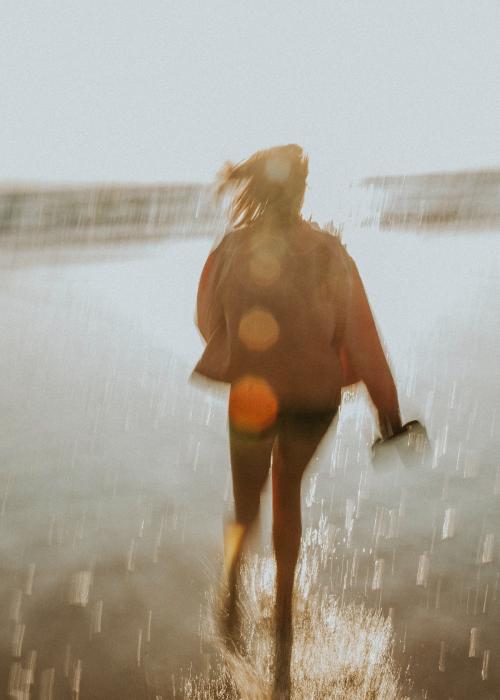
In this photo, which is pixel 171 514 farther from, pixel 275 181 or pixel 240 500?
pixel 275 181

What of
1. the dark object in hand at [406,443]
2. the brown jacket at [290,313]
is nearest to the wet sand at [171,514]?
the dark object in hand at [406,443]

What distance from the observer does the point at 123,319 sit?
7938 mm

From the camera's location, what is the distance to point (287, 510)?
8.23 ft

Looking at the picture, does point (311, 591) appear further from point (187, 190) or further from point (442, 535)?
point (187, 190)

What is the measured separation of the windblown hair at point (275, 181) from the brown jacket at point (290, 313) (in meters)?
0.07

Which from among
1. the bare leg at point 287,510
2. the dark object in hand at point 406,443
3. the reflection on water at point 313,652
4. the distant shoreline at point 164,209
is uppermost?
the distant shoreline at point 164,209

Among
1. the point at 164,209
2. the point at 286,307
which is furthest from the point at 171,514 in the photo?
the point at 164,209

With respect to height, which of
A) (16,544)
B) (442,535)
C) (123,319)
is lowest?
(16,544)

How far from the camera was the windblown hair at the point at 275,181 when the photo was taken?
2178 mm

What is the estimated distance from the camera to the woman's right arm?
224 cm

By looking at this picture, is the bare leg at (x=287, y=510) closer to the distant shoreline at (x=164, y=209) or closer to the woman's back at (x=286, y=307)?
the woman's back at (x=286, y=307)

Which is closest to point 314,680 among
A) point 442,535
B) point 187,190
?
point 442,535

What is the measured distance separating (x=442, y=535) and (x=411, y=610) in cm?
64

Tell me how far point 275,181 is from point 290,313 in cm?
43
